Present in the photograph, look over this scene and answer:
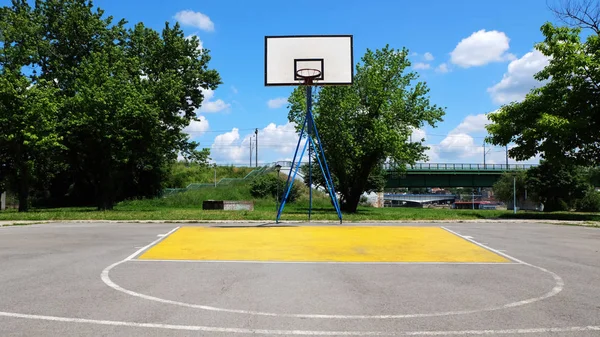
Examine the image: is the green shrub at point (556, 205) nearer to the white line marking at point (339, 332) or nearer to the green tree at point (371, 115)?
the green tree at point (371, 115)

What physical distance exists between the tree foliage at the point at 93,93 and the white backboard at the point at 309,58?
50.0 ft

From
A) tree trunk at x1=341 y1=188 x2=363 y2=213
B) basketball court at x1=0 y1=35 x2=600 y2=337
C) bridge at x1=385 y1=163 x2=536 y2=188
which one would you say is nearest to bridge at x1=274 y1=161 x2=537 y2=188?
bridge at x1=385 y1=163 x2=536 y2=188

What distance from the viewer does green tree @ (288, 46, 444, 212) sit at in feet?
123

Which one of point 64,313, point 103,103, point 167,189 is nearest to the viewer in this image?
point 64,313

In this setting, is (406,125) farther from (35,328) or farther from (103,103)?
(35,328)

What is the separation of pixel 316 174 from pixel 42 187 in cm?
2977

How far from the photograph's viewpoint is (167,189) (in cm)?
5697

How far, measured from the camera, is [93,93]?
108ft

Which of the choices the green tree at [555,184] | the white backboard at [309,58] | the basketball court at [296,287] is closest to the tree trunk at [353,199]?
the white backboard at [309,58]

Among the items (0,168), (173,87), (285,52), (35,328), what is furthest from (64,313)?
(0,168)

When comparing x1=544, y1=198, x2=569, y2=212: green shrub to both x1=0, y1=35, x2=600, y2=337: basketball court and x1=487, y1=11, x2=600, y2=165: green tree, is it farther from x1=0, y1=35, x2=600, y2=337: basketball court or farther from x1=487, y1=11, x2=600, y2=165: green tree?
x1=0, y1=35, x2=600, y2=337: basketball court

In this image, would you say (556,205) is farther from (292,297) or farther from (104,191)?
(292,297)

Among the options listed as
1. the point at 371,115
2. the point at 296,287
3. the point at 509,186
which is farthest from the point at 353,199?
the point at 509,186

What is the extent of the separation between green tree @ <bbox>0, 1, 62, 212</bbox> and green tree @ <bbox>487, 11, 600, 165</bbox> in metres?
29.3
